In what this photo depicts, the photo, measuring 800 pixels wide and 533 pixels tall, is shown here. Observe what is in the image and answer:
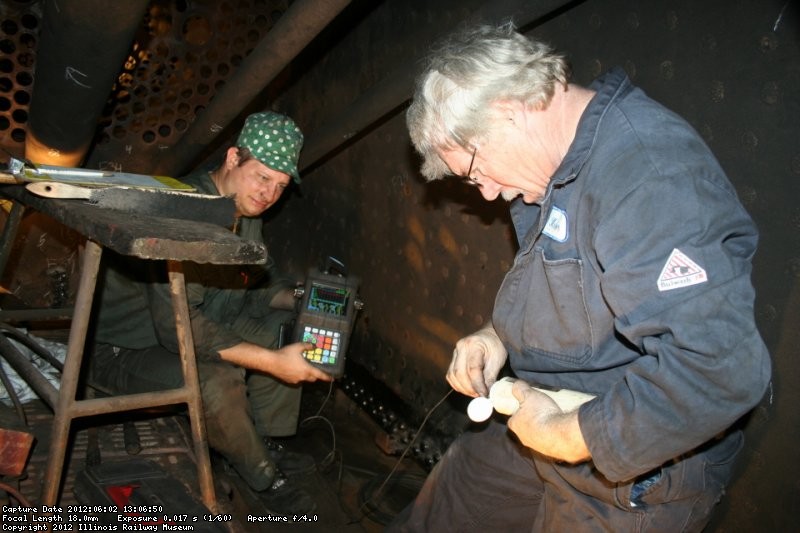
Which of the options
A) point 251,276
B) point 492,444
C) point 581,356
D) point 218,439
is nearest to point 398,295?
point 251,276

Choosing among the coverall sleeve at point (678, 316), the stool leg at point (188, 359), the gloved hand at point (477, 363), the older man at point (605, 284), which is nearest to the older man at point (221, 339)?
the stool leg at point (188, 359)

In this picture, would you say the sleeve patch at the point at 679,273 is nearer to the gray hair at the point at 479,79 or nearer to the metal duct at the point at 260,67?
the gray hair at the point at 479,79

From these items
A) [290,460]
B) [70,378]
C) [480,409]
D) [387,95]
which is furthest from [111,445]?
[387,95]

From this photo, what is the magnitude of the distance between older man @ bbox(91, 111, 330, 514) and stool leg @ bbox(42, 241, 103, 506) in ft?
2.03

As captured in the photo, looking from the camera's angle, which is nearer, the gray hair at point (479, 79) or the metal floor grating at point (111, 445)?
the gray hair at point (479, 79)

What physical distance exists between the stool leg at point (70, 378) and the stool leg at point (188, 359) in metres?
0.23

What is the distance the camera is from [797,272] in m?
1.16

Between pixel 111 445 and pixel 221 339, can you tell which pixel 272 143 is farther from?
pixel 111 445

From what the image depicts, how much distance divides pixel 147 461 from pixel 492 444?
108 centimetres

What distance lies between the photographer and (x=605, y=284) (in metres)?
0.98

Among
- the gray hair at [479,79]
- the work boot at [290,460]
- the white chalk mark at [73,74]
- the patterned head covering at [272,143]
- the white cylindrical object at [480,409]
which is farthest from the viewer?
the work boot at [290,460]

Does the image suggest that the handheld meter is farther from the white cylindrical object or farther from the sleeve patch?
the sleeve patch

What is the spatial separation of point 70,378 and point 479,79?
116cm

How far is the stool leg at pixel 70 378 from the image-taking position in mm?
1414
